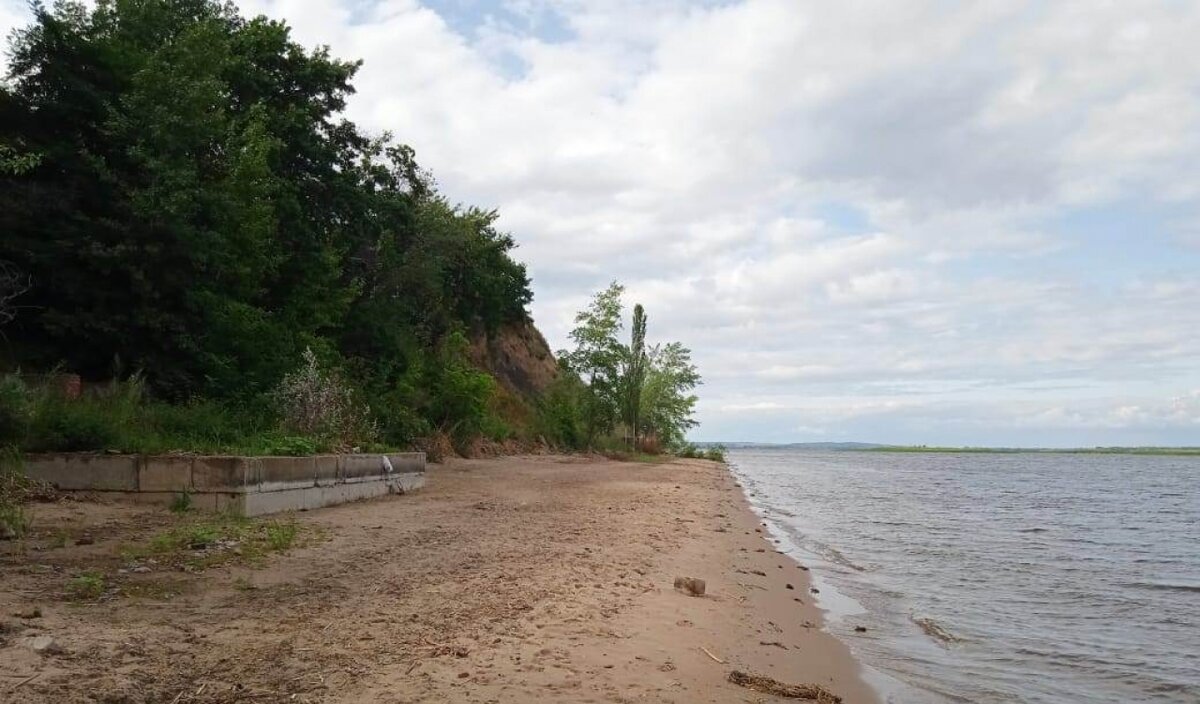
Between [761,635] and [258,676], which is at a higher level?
[258,676]

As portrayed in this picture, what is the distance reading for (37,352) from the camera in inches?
523

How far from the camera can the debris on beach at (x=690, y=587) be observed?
772 cm

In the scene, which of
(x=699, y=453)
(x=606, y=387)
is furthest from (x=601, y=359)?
(x=699, y=453)

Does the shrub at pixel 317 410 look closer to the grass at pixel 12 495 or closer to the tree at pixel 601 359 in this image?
the grass at pixel 12 495

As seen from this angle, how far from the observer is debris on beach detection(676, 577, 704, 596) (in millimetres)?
7719

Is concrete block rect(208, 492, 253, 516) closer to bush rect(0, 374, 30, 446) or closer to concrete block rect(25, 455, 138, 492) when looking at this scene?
concrete block rect(25, 455, 138, 492)

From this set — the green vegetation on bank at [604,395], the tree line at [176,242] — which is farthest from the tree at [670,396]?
the tree line at [176,242]

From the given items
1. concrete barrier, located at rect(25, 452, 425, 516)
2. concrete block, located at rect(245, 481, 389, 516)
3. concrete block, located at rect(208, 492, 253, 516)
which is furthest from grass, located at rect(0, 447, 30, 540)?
concrete block, located at rect(245, 481, 389, 516)

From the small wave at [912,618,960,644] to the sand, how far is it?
1132mm

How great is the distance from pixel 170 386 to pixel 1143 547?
18708mm

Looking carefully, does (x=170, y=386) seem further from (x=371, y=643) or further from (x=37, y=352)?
(x=371, y=643)

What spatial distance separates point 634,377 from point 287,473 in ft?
127

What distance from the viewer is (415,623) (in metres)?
5.34

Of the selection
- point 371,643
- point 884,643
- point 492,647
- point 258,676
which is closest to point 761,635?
point 884,643
